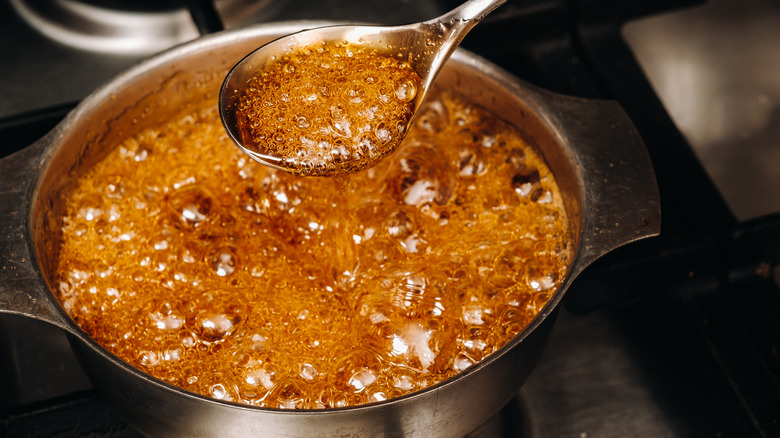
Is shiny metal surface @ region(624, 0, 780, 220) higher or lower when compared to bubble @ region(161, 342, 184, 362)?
lower

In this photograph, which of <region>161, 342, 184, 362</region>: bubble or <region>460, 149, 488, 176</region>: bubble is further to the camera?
<region>460, 149, 488, 176</region>: bubble

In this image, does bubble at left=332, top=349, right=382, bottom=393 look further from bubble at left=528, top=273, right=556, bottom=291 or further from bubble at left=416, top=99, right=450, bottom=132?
bubble at left=416, top=99, right=450, bottom=132

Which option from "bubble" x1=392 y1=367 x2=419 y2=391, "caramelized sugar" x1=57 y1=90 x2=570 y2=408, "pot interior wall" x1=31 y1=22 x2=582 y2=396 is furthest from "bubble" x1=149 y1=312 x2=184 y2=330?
"bubble" x1=392 y1=367 x2=419 y2=391

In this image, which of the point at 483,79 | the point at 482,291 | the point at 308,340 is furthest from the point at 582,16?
the point at 308,340

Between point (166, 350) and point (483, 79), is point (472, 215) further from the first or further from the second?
point (166, 350)

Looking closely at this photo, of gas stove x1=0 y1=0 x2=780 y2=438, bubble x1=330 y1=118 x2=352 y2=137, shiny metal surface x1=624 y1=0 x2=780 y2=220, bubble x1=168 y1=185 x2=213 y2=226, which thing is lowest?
shiny metal surface x1=624 y1=0 x2=780 y2=220

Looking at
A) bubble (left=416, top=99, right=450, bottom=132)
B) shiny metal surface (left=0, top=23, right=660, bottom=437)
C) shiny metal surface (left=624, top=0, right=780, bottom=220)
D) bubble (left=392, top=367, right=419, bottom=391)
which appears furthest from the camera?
shiny metal surface (left=624, top=0, right=780, bottom=220)
